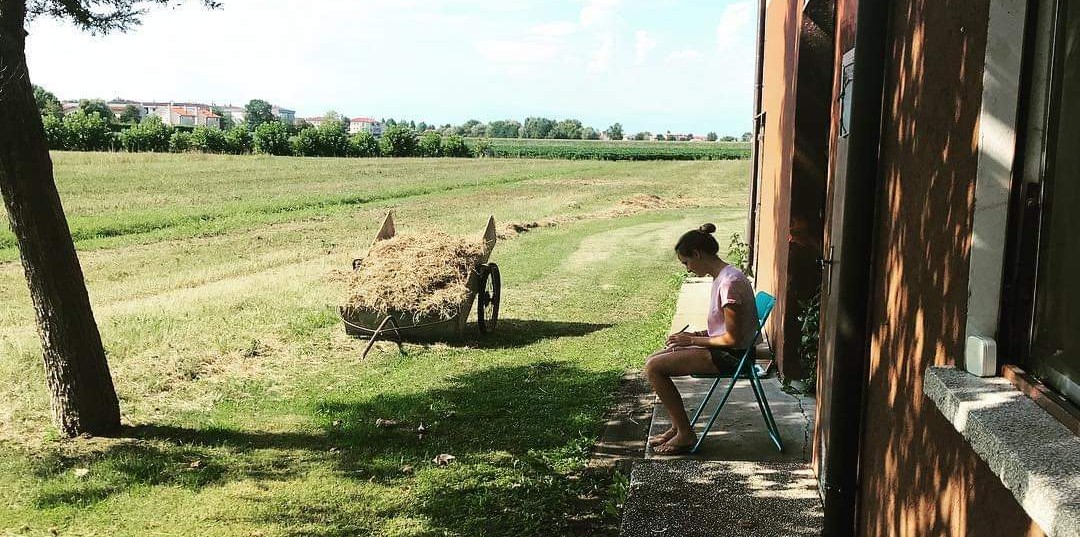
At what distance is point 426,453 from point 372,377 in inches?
96.9

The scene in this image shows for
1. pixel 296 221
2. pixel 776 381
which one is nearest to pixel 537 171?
pixel 296 221

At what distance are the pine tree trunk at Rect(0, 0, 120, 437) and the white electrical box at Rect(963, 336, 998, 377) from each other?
6.09 meters

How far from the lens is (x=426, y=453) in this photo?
6.47 metres

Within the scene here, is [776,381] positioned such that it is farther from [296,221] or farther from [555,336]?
[296,221]

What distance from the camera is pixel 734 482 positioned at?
5.41 meters

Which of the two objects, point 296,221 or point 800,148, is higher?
point 800,148

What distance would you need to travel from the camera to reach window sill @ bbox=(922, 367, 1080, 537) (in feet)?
5.50

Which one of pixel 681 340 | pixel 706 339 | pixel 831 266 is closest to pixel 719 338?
pixel 706 339

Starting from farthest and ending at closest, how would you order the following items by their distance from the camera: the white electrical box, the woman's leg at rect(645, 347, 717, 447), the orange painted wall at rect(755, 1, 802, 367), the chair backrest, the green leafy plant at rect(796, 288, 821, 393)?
the orange painted wall at rect(755, 1, 802, 367) < the green leafy plant at rect(796, 288, 821, 393) < the chair backrest < the woman's leg at rect(645, 347, 717, 447) < the white electrical box

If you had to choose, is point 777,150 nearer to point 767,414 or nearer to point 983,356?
point 767,414

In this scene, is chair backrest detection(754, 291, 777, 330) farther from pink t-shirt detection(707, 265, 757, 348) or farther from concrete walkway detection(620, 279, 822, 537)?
concrete walkway detection(620, 279, 822, 537)

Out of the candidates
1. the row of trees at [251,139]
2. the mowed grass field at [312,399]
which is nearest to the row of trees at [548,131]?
the row of trees at [251,139]

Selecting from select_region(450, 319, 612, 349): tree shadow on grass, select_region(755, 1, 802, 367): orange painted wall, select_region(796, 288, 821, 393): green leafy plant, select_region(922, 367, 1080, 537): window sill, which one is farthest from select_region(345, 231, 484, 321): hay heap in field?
select_region(922, 367, 1080, 537): window sill

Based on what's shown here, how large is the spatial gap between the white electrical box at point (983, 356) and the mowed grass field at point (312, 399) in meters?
2.91
